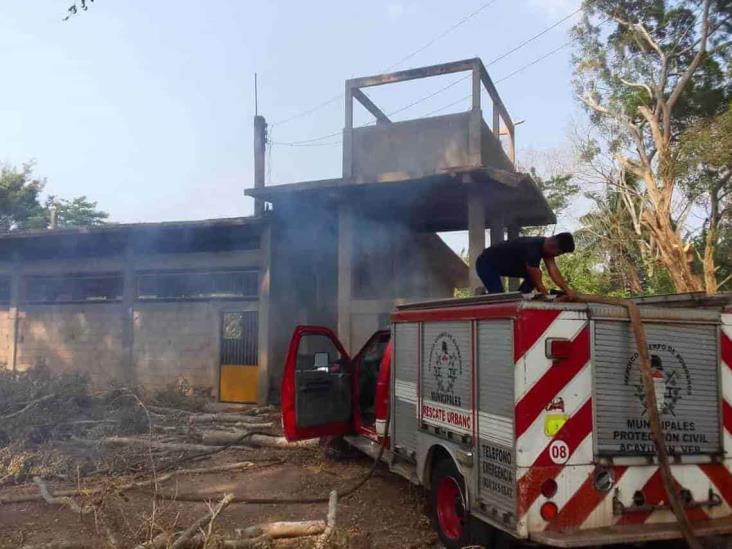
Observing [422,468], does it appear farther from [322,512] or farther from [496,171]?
[496,171]

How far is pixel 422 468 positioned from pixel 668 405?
1.87 m

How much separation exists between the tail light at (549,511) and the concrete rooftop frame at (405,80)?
6.85 meters

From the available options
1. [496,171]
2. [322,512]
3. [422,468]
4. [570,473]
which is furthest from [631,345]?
[496,171]

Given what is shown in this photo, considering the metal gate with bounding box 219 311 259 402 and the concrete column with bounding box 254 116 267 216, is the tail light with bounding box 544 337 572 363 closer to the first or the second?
the concrete column with bounding box 254 116 267 216

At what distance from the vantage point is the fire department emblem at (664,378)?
3.83 m

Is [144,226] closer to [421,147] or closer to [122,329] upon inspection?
[122,329]

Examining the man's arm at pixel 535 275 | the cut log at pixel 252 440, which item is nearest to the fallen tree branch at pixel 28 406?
the cut log at pixel 252 440

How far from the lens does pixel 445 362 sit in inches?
180

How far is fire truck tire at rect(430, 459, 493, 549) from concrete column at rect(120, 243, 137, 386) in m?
9.98

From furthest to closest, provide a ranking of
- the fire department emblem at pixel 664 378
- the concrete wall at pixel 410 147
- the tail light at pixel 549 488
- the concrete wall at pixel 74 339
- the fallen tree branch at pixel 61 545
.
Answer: the concrete wall at pixel 74 339 → the concrete wall at pixel 410 147 → the fallen tree branch at pixel 61 545 → the fire department emblem at pixel 664 378 → the tail light at pixel 549 488

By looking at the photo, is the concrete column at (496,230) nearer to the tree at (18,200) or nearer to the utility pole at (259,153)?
the utility pole at (259,153)

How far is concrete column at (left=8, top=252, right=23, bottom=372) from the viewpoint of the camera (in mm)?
14438

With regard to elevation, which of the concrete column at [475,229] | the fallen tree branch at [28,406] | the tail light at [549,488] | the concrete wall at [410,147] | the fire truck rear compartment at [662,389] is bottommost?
the fallen tree branch at [28,406]

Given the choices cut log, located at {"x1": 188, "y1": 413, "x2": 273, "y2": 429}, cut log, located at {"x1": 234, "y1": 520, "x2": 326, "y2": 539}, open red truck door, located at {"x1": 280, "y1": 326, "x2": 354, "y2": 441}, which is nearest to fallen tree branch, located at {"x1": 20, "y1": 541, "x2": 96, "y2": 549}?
cut log, located at {"x1": 234, "y1": 520, "x2": 326, "y2": 539}
